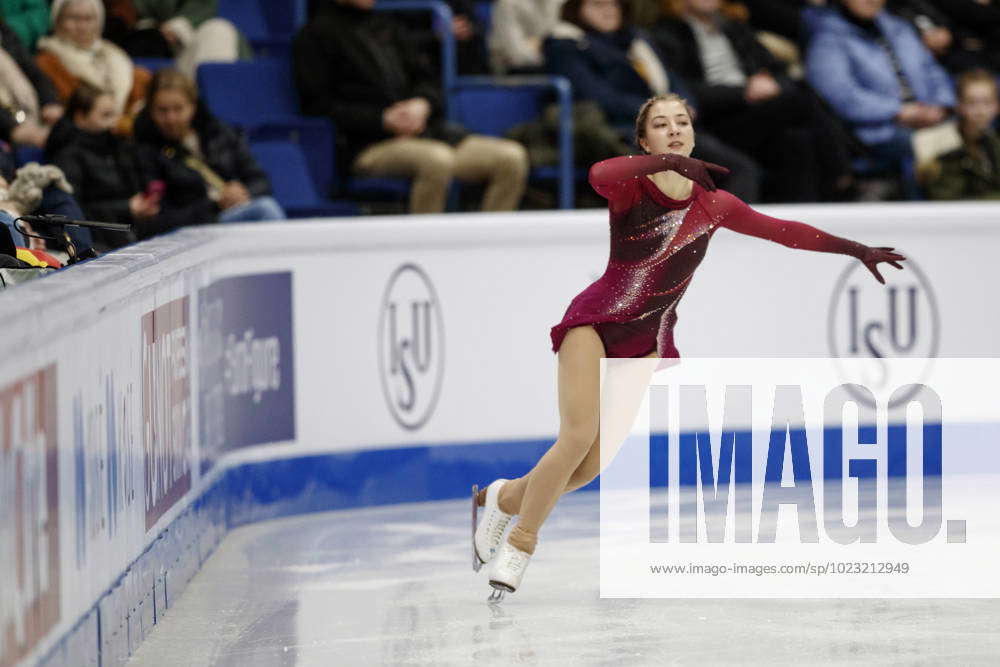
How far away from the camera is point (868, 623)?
18.1 feet

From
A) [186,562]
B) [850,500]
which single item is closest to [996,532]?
[850,500]

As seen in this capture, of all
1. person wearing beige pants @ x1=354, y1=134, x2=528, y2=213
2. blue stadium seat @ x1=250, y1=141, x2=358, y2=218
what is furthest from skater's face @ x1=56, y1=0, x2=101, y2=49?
person wearing beige pants @ x1=354, y1=134, x2=528, y2=213

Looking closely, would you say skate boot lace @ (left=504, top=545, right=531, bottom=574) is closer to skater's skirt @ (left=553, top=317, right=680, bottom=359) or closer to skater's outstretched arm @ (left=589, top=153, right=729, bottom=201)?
skater's skirt @ (left=553, top=317, right=680, bottom=359)

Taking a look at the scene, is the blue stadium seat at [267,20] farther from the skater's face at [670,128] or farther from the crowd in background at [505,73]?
the skater's face at [670,128]

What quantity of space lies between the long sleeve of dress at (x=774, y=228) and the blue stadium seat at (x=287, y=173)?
13.9ft

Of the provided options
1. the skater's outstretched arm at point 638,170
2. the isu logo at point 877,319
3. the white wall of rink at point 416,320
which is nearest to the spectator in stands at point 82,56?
the white wall of rink at point 416,320

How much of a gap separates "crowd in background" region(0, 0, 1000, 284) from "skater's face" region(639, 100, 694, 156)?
3037 mm

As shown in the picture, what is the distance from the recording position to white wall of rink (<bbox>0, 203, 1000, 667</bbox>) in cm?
598

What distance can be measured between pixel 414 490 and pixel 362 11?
136 inches

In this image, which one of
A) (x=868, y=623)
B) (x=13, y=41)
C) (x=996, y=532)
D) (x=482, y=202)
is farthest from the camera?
(x=482, y=202)

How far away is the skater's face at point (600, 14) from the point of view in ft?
35.6

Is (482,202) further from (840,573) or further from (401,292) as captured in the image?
(840,573)

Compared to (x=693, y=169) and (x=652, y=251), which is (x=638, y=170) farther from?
(x=652, y=251)

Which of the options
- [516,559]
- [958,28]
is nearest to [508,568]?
[516,559]
